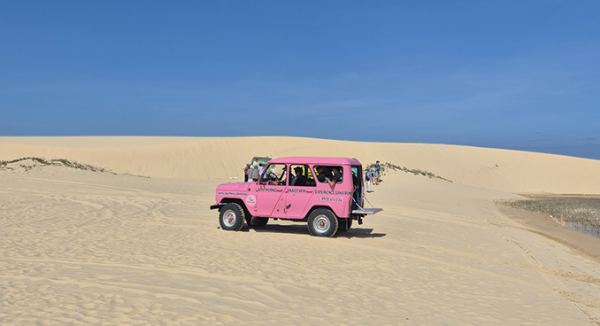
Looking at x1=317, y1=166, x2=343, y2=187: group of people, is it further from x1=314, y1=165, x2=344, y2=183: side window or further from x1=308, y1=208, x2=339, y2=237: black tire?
x1=308, y1=208, x2=339, y2=237: black tire

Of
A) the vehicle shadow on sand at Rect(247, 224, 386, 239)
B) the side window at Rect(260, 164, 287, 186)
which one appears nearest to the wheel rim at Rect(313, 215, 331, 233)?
the vehicle shadow on sand at Rect(247, 224, 386, 239)

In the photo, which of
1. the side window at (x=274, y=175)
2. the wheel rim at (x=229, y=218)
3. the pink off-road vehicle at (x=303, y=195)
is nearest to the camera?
the pink off-road vehicle at (x=303, y=195)

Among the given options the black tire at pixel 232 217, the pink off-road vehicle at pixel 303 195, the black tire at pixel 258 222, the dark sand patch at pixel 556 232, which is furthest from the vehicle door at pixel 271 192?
the dark sand patch at pixel 556 232

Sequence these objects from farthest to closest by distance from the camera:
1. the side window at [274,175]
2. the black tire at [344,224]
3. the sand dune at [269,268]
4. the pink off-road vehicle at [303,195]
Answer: the black tire at [344,224], the side window at [274,175], the pink off-road vehicle at [303,195], the sand dune at [269,268]

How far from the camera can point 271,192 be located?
41.1 ft

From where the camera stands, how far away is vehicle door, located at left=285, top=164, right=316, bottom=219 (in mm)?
12258

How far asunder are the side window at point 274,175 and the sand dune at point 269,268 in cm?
142

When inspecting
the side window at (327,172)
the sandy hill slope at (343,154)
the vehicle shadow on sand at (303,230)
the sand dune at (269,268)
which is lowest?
the sand dune at (269,268)

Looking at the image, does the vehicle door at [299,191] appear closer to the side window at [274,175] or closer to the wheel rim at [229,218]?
the side window at [274,175]

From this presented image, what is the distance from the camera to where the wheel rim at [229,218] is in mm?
12812

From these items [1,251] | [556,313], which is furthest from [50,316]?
[556,313]

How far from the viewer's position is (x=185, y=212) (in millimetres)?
16594

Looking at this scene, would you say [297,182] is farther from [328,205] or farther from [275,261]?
[275,261]

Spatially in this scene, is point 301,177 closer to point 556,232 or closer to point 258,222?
point 258,222
